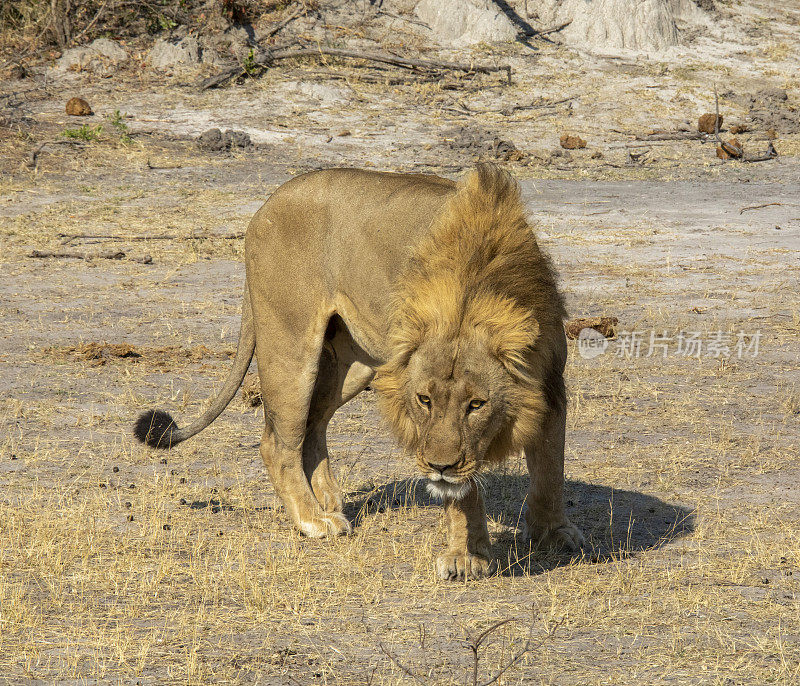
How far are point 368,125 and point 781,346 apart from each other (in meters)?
7.85

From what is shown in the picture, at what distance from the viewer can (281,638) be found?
363 centimetres

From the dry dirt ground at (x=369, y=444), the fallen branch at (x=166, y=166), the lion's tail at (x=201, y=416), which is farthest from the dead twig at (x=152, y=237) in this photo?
the lion's tail at (x=201, y=416)

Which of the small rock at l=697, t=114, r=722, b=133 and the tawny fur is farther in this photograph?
the small rock at l=697, t=114, r=722, b=133

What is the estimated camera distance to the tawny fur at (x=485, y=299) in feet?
12.3

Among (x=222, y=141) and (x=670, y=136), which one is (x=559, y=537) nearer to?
(x=222, y=141)

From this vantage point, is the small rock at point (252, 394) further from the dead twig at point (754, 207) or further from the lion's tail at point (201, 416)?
the dead twig at point (754, 207)

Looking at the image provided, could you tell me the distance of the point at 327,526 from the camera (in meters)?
4.87

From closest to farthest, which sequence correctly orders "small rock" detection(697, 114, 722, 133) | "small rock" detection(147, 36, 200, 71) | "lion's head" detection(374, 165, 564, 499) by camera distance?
"lion's head" detection(374, 165, 564, 499) → "small rock" detection(697, 114, 722, 133) → "small rock" detection(147, 36, 200, 71)

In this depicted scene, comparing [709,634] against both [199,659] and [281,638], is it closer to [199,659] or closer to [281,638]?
[281,638]

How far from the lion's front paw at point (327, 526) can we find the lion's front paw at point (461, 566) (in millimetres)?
748

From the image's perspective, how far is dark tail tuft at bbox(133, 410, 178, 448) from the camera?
195 inches

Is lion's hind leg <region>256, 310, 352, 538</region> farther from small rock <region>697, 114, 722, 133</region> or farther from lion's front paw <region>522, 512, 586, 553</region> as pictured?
small rock <region>697, 114, 722, 133</region>

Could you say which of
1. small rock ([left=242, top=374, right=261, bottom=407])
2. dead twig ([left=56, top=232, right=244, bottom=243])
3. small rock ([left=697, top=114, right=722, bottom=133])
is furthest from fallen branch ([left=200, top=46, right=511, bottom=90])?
small rock ([left=242, top=374, right=261, bottom=407])

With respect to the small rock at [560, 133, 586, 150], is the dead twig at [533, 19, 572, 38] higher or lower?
higher
